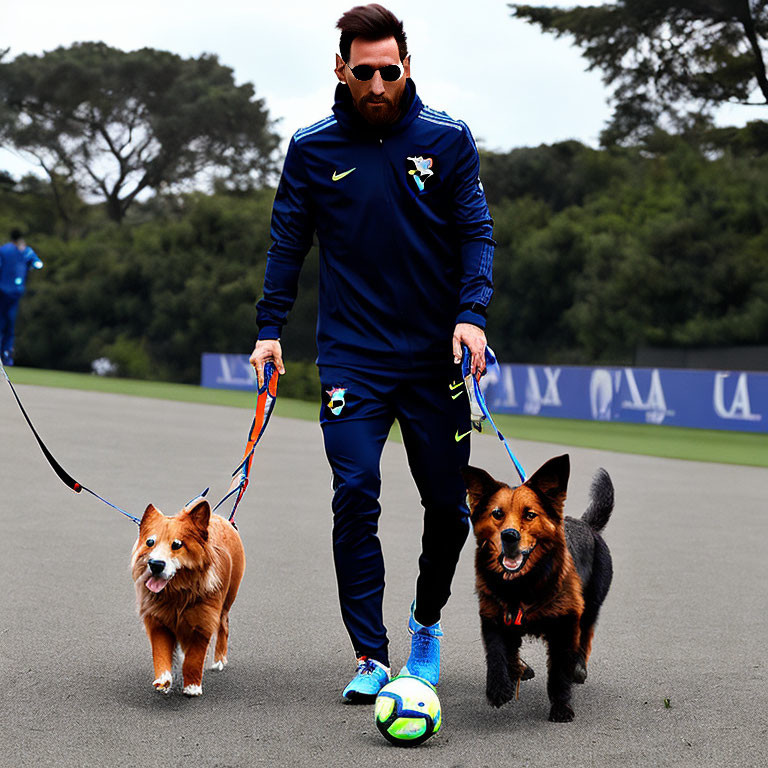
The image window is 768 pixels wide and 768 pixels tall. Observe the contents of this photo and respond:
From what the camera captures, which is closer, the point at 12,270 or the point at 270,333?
the point at 270,333

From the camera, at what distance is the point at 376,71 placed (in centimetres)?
405

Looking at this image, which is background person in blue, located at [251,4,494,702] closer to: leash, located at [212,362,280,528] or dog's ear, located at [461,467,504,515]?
leash, located at [212,362,280,528]

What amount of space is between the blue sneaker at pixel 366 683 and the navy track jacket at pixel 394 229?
3.32 feet

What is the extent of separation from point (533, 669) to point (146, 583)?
165 centimetres

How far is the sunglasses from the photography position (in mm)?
4051

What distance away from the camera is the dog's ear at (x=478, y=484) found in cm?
393

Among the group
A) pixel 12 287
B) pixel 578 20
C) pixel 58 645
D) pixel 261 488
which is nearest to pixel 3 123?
pixel 578 20

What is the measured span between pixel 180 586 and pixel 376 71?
184cm

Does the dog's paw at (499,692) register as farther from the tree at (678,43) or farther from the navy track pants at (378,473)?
the tree at (678,43)

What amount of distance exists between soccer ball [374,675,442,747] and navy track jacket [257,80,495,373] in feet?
3.50

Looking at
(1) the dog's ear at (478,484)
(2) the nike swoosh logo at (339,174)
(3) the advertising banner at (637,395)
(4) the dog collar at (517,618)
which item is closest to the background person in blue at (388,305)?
(2) the nike swoosh logo at (339,174)

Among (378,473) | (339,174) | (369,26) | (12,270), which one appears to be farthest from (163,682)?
(12,270)

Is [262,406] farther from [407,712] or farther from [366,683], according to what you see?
[407,712]

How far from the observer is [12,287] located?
21.0 meters
